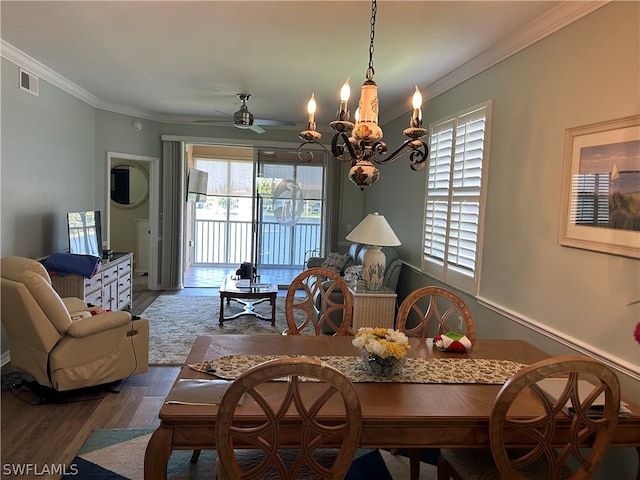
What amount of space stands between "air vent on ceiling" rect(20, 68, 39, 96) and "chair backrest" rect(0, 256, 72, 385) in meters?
1.82

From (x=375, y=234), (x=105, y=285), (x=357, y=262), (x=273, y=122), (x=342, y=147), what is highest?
(x=273, y=122)

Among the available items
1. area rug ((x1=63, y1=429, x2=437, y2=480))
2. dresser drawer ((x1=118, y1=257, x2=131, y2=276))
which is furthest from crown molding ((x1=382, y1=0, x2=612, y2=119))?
dresser drawer ((x1=118, y1=257, x2=131, y2=276))

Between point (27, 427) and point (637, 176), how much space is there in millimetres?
3723

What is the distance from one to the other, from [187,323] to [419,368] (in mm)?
3717

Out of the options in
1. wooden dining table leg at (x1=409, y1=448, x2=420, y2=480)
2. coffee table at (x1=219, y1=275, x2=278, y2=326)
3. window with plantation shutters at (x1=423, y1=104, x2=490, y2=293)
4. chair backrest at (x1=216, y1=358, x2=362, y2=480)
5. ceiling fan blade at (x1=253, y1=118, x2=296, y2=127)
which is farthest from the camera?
coffee table at (x1=219, y1=275, x2=278, y2=326)

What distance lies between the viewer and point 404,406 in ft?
5.29

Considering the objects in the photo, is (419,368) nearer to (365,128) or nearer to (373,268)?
(365,128)

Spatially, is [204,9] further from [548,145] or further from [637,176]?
[637,176]

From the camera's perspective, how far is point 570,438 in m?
1.52

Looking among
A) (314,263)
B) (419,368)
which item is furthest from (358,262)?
(419,368)

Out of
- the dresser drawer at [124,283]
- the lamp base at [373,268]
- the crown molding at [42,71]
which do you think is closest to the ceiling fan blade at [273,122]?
the lamp base at [373,268]

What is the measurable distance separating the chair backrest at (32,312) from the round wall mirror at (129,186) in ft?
17.3

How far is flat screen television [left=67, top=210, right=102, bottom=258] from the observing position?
448 cm

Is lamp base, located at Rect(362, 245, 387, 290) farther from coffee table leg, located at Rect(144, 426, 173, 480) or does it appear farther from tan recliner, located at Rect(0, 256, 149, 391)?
coffee table leg, located at Rect(144, 426, 173, 480)
